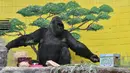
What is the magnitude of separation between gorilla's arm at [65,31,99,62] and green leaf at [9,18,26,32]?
713 millimetres

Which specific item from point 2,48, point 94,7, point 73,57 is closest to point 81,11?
point 94,7

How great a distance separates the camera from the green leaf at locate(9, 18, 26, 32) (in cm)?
618

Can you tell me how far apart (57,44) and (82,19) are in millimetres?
589

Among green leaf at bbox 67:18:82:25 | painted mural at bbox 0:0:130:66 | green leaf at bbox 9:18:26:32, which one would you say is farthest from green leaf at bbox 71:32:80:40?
green leaf at bbox 9:18:26:32

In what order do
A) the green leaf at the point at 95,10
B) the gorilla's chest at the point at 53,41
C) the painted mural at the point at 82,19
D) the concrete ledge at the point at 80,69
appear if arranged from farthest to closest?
the green leaf at the point at 95,10, the painted mural at the point at 82,19, the gorilla's chest at the point at 53,41, the concrete ledge at the point at 80,69

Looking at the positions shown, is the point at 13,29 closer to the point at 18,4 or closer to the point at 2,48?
the point at 18,4

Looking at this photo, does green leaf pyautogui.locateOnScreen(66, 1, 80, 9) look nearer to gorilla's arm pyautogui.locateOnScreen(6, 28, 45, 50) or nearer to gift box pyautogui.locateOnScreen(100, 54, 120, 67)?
gorilla's arm pyautogui.locateOnScreen(6, 28, 45, 50)

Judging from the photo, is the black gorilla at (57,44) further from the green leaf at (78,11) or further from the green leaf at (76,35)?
the green leaf at (78,11)

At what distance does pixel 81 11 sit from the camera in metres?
6.05

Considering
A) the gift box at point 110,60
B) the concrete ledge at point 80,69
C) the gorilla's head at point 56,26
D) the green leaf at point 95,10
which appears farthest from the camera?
the green leaf at point 95,10

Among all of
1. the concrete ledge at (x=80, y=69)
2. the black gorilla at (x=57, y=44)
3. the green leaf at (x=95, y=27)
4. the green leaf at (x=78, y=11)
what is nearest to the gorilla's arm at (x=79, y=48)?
the black gorilla at (x=57, y=44)

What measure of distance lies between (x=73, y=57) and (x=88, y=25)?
0.43 meters

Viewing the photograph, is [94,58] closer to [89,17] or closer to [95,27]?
[95,27]

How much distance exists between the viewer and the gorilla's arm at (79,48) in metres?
5.73
